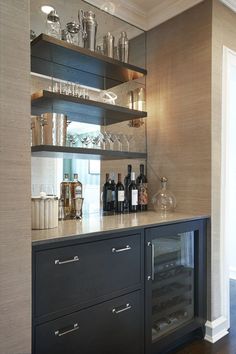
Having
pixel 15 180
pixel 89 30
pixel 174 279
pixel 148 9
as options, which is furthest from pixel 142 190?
pixel 148 9

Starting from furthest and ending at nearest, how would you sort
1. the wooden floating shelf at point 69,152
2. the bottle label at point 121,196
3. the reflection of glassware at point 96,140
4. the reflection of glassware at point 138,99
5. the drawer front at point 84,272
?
1. the reflection of glassware at point 138,99
2. the bottle label at point 121,196
3. the reflection of glassware at point 96,140
4. the wooden floating shelf at point 69,152
5. the drawer front at point 84,272

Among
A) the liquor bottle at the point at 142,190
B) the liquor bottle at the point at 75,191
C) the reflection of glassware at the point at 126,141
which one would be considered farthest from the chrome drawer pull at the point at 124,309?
the reflection of glassware at the point at 126,141

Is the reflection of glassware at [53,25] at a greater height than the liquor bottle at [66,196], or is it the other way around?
the reflection of glassware at [53,25]

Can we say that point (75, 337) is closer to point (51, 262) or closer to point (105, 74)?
point (51, 262)

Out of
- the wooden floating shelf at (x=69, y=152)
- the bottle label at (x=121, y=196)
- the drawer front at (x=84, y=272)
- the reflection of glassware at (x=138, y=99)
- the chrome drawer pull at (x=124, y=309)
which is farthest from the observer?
the reflection of glassware at (x=138, y=99)

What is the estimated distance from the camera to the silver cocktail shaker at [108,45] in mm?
2164

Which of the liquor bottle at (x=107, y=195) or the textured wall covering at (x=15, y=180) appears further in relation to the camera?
the liquor bottle at (x=107, y=195)

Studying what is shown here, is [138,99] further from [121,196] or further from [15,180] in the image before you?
[15,180]

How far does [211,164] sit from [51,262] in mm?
1397

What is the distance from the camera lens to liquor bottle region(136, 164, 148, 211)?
2.48m

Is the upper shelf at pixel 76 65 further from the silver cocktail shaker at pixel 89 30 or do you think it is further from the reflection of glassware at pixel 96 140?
the reflection of glassware at pixel 96 140

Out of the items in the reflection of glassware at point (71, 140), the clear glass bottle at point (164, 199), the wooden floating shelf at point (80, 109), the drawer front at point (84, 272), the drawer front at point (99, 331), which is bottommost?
the drawer front at point (99, 331)

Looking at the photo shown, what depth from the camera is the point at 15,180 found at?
3.87 ft

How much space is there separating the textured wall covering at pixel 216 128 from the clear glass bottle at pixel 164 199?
1.17 feet
